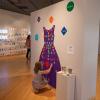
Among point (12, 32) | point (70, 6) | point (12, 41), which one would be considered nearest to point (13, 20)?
point (12, 32)

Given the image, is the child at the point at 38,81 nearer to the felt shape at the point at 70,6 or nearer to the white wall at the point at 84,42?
the white wall at the point at 84,42

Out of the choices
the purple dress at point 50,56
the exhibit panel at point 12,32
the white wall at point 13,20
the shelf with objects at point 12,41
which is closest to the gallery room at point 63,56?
the purple dress at point 50,56

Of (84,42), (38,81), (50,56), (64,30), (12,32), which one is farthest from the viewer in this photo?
(12,32)

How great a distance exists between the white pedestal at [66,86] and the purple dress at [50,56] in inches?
33.4

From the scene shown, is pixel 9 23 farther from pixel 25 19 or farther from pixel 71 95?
pixel 71 95

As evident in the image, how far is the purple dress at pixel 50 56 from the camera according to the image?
4871 mm

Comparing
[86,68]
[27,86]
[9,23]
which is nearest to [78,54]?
[86,68]

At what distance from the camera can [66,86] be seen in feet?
12.1

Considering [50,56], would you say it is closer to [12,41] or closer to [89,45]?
[89,45]

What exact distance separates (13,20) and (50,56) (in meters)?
8.11

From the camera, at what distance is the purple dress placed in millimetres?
4871

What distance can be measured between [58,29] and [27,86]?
6.70ft

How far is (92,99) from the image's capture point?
392cm

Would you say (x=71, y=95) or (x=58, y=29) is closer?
(x=71, y=95)
